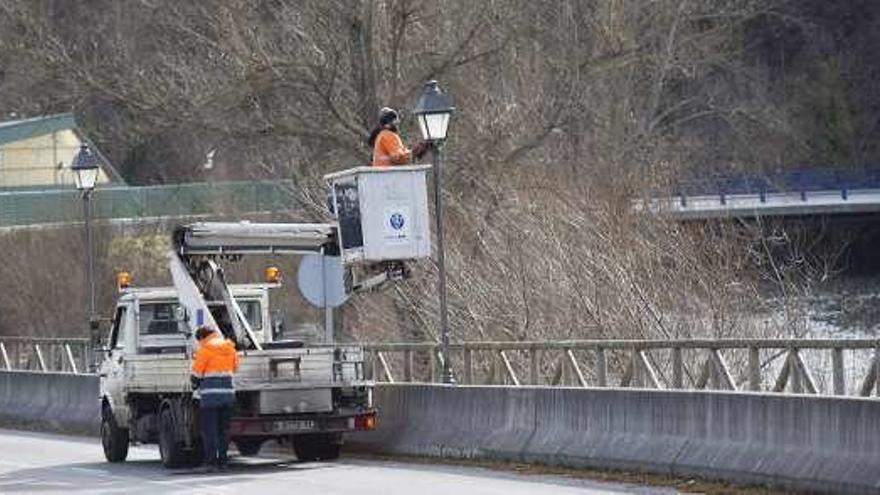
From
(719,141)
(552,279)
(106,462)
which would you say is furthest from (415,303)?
(719,141)

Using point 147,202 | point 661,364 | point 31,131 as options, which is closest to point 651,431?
point 661,364

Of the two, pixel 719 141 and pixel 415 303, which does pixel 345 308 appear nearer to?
pixel 415 303

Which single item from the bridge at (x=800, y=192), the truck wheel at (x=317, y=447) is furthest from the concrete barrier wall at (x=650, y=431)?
the bridge at (x=800, y=192)

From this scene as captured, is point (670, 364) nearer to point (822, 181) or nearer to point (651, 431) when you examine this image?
point (651, 431)

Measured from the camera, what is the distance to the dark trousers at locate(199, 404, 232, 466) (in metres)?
23.7

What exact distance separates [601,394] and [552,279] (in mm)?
11855

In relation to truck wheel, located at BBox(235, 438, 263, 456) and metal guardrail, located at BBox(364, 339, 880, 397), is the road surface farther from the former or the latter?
metal guardrail, located at BBox(364, 339, 880, 397)

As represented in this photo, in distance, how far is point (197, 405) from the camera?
24438 millimetres

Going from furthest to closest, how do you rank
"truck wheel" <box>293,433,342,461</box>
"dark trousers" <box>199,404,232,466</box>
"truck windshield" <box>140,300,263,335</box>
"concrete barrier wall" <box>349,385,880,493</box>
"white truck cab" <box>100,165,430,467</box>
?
"truck windshield" <box>140,300,263,335</box>, "truck wheel" <box>293,433,342,461</box>, "white truck cab" <box>100,165,430,467</box>, "dark trousers" <box>199,404,232,466</box>, "concrete barrier wall" <box>349,385,880,493</box>

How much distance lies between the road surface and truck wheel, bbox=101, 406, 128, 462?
22cm

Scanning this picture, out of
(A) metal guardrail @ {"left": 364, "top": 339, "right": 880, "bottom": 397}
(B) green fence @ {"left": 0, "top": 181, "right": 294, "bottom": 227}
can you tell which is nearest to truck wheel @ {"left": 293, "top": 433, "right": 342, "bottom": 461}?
(A) metal guardrail @ {"left": 364, "top": 339, "right": 880, "bottom": 397}

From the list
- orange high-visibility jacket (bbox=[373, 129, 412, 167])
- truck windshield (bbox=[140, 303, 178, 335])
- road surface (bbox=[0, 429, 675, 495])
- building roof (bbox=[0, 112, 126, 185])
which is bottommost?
road surface (bbox=[0, 429, 675, 495])

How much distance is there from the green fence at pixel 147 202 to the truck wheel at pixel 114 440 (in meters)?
18.0

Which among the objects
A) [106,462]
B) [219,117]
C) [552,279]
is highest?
[219,117]
